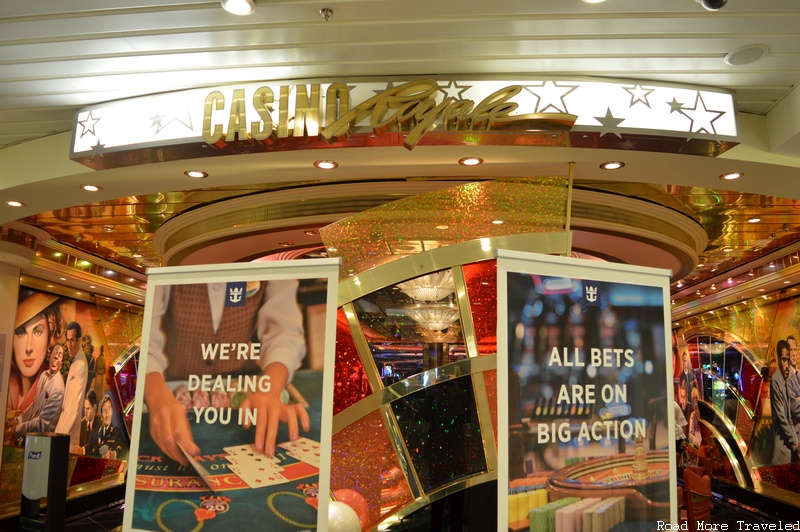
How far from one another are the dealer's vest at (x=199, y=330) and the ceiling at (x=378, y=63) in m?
1.44

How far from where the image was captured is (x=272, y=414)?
8.96 ft

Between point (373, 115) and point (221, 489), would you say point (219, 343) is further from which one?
point (373, 115)

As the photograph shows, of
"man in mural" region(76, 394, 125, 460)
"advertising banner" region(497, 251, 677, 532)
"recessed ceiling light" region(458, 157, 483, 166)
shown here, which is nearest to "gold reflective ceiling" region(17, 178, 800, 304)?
"recessed ceiling light" region(458, 157, 483, 166)

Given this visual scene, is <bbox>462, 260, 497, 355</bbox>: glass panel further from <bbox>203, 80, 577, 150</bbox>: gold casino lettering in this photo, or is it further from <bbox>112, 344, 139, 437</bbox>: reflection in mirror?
<bbox>112, 344, 139, 437</bbox>: reflection in mirror

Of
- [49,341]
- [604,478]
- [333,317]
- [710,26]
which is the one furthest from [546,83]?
[49,341]

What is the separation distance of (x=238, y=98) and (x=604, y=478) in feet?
9.38

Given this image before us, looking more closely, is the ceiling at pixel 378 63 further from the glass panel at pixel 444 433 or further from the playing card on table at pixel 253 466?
the playing card on table at pixel 253 466

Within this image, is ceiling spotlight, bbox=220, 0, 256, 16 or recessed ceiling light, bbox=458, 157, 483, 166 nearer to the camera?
ceiling spotlight, bbox=220, 0, 256, 16

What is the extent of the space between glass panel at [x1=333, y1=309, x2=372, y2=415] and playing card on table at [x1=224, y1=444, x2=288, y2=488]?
1.34 metres

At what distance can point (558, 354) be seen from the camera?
2691 mm

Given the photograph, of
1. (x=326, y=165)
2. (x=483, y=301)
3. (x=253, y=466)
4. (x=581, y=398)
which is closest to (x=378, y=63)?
(x=326, y=165)

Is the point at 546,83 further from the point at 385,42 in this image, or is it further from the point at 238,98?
the point at 238,98

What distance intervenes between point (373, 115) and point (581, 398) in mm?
1945

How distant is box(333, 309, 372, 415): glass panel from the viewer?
13.4 feet
